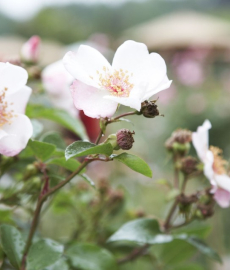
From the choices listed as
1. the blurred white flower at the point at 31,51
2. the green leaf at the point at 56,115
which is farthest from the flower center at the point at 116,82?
the blurred white flower at the point at 31,51

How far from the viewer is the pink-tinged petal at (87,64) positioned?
326mm

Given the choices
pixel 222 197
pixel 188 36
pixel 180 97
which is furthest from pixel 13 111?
pixel 188 36

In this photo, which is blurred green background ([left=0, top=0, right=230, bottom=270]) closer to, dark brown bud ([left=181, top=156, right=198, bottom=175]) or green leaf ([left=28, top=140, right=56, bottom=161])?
dark brown bud ([left=181, top=156, right=198, bottom=175])

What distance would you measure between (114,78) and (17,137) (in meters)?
0.09

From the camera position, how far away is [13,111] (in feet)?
1.14

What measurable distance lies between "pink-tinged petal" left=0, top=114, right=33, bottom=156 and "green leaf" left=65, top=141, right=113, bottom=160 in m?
0.04

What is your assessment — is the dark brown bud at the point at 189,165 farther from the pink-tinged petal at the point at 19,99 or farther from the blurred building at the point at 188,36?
the blurred building at the point at 188,36

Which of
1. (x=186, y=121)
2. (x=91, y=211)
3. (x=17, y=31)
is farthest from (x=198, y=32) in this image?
(x=17, y=31)

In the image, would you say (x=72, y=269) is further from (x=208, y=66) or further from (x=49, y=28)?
(x=49, y=28)

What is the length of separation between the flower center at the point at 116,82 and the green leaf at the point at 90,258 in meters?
0.16

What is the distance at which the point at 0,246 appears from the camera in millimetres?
388

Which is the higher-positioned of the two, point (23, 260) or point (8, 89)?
point (8, 89)

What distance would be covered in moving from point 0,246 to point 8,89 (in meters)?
0.14

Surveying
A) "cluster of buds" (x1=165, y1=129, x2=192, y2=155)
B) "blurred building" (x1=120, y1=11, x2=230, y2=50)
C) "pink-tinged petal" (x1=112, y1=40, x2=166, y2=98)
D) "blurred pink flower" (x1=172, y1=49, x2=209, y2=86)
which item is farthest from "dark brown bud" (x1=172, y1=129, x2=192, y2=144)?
"blurred building" (x1=120, y1=11, x2=230, y2=50)
